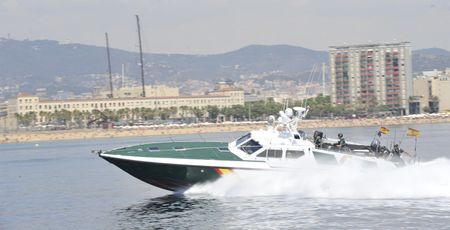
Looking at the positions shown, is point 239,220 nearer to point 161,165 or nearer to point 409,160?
point 161,165

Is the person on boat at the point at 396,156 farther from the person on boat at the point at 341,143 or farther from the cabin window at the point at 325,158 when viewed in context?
the cabin window at the point at 325,158

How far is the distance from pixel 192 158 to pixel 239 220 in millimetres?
5123

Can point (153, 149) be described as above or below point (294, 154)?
above

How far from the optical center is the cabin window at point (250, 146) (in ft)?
135

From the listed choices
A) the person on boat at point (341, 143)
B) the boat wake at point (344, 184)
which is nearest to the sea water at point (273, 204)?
the boat wake at point (344, 184)

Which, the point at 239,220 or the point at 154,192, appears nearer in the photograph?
the point at 239,220

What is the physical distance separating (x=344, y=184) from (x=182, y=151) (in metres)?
7.14

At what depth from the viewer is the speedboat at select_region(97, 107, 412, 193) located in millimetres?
40906

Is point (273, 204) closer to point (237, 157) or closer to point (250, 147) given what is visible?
point (237, 157)

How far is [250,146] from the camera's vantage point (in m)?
41.2

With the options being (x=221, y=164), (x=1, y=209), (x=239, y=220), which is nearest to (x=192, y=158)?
(x=221, y=164)

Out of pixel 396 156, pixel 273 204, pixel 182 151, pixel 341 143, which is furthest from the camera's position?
pixel 396 156

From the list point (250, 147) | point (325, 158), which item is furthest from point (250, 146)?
point (325, 158)

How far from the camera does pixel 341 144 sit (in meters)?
42.0
